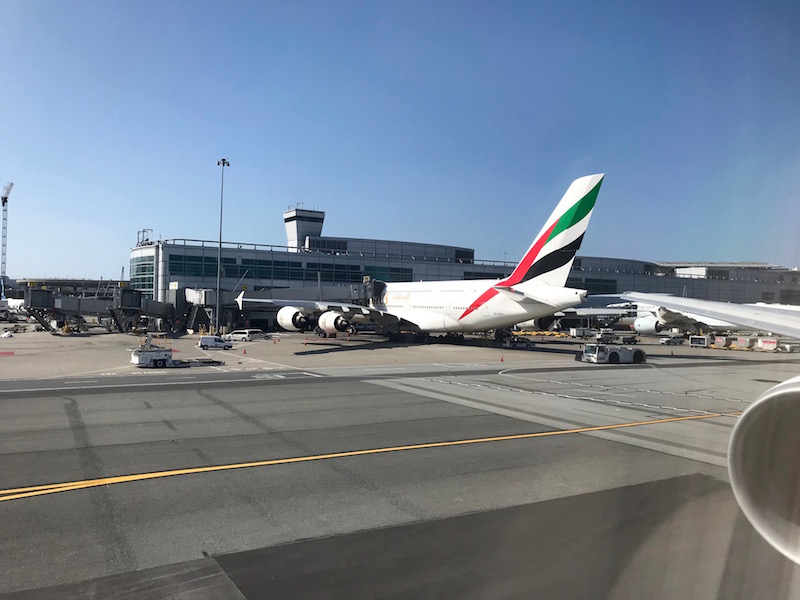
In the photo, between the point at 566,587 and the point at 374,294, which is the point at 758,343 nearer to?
the point at 374,294

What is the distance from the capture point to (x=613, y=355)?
3691 centimetres

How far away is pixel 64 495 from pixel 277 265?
2784 inches

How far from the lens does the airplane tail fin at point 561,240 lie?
3506cm

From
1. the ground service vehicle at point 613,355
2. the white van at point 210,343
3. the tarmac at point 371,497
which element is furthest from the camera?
the white van at point 210,343

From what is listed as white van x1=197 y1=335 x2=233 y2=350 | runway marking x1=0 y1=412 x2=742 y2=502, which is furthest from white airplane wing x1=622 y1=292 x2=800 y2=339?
white van x1=197 y1=335 x2=233 y2=350

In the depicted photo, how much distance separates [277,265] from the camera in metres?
79.0

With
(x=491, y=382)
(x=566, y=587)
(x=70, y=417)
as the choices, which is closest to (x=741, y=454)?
(x=566, y=587)

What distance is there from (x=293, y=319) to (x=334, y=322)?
3743 millimetres

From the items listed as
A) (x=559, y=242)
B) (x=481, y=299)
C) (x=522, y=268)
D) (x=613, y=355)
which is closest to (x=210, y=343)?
(x=481, y=299)

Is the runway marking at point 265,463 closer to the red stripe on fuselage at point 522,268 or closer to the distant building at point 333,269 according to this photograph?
the red stripe on fuselage at point 522,268

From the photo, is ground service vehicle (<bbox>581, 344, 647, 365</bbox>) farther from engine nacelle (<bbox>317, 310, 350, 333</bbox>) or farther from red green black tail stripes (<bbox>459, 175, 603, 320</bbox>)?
engine nacelle (<bbox>317, 310, 350, 333</bbox>)

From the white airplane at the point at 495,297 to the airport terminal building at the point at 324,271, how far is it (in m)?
9.01

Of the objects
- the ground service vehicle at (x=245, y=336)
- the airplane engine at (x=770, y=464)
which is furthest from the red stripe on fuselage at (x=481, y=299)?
the airplane engine at (x=770, y=464)

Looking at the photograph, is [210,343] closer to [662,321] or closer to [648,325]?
[662,321]
